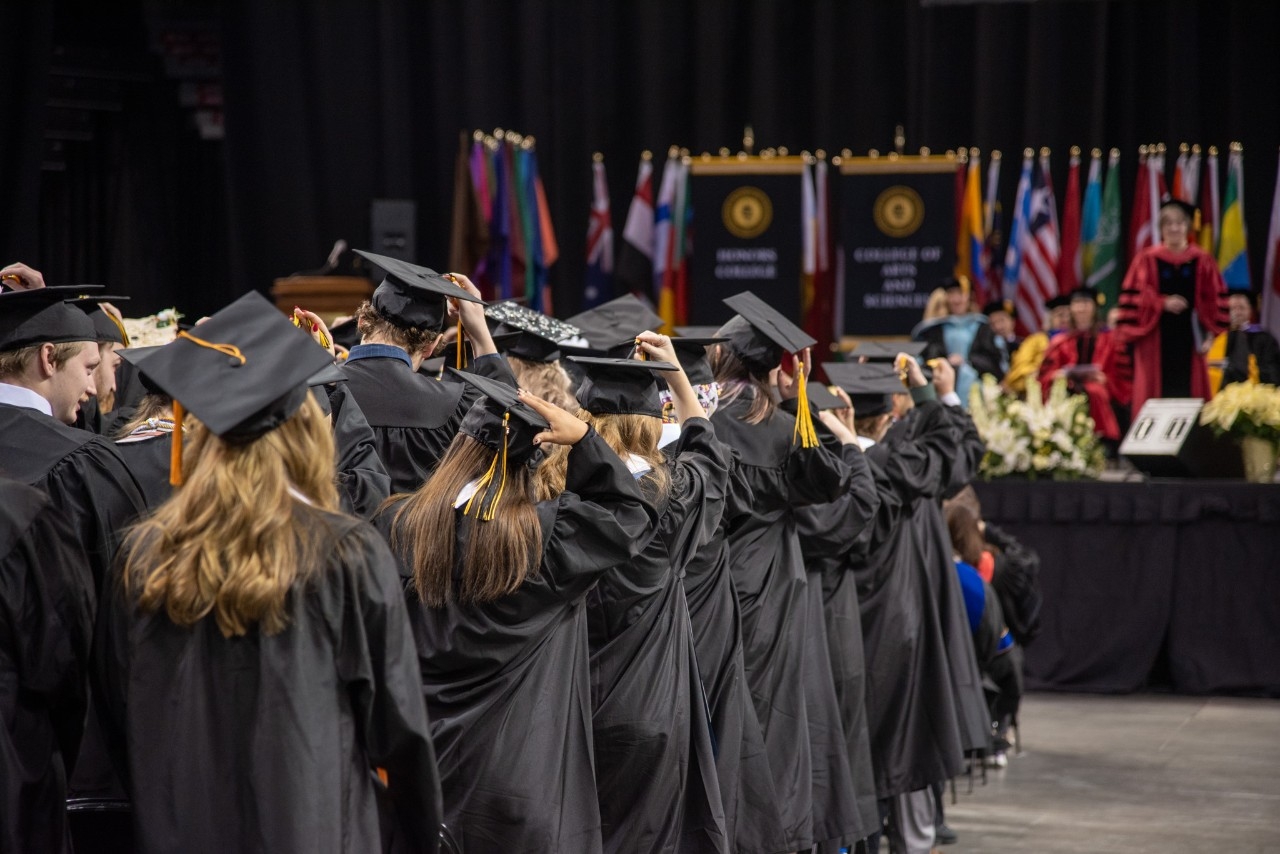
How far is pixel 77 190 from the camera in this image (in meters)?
15.7

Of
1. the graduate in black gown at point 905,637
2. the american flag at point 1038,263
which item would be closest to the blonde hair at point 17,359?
the graduate in black gown at point 905,637

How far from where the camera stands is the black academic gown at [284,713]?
7.13 ft

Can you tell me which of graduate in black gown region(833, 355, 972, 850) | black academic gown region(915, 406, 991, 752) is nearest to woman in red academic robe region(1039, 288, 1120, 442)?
black academic gown region(915, 406, 991, 752)

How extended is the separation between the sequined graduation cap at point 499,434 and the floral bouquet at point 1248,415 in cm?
705

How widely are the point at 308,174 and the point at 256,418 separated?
45.3ft

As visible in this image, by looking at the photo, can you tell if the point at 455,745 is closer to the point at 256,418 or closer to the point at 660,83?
the point at 256,418

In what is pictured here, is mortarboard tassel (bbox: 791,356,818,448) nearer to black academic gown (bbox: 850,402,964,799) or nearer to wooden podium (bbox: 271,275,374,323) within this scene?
black academic gown (bbox: 850,402,964,799)

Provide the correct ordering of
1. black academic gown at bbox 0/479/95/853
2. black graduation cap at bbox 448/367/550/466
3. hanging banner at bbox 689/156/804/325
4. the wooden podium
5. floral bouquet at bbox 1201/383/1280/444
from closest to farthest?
1. black academic gown at bbox 0/479/95/853
2. black graduation cap at bbox 448/367/550/466
3. floral bouquet at bbox 1201/383/1280/444
4. the wooden podium
5. hanging banner at bbox 689/156/804/325

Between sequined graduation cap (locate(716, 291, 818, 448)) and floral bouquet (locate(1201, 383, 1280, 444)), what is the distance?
5.37m

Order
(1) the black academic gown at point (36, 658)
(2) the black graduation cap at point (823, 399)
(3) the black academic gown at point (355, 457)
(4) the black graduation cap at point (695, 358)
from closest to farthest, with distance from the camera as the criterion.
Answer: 1. (1) the black academic gown at point (36, 658)
2. (3) the black academic gown at point (355, 457)
3. (4) the black graduation cap at point (695, 358)
4. (2) the black graduation cap at point (823, 399)

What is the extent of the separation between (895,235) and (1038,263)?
149cm

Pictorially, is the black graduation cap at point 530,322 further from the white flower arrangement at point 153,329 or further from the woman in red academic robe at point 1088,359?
the woman in red academic robe at point 1088,359

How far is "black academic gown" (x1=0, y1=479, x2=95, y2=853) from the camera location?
7.88 feet

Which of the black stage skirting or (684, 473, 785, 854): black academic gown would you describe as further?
the black stage skirting
